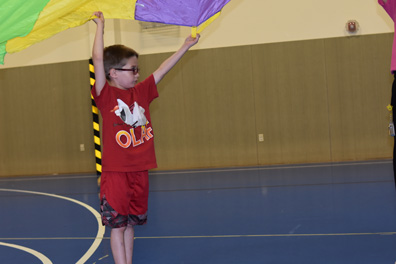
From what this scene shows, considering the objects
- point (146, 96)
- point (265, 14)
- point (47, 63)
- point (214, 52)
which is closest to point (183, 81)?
point (214, 52)

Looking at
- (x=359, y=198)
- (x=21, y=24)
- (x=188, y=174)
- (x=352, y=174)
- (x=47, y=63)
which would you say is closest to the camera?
(x=21, y=24)

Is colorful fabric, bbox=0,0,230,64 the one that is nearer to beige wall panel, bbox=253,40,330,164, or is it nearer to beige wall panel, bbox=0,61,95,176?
beige wall panel, bbox=253,40,330,164

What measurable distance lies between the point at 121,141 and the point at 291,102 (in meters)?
6.63

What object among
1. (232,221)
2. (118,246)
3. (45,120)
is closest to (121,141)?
(118,246)

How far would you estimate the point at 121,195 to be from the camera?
2686mm

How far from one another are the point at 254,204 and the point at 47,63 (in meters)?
6.32

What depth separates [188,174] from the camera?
27.5ft

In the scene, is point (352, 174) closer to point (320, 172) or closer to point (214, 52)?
point (320, 172)

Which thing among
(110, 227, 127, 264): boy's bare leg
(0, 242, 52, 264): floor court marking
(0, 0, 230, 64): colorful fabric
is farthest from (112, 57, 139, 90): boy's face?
(0, 242, 52, 264): floor court marking

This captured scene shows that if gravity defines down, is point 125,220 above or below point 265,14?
below

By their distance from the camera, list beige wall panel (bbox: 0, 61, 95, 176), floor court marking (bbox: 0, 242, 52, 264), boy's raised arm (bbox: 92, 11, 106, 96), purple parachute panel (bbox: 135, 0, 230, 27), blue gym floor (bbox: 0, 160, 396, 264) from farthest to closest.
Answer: beige wall panel (bbox: 0, 61, 95, 176), floor court marking (bbox: 0, 242, 52, 264), blue gym floor (bbox: 0, 160, 396, 264), purple parachute panel (bbox: 135, 0, 230, 27), boy's raised arm (bbox: 92, 11, 106, 96)

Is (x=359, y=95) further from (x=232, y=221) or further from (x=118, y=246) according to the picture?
(x=118, y=246)

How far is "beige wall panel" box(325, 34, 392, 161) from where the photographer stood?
862cm

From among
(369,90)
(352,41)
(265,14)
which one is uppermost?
(265,14)
